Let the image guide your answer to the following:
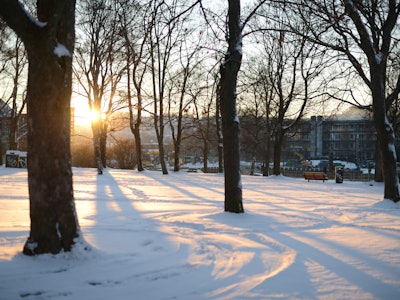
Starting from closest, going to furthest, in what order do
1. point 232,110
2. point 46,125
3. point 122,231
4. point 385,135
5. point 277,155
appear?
1. point 46,125
2. point 122,231
3. point 232,110
4. point 385,135
5. point 277,155

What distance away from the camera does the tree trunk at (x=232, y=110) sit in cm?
805

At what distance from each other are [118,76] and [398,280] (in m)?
24.6

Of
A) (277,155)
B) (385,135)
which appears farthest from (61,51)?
(277,155)

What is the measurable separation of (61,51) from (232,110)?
4639mm

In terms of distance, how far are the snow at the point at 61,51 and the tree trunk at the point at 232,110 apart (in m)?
4.47

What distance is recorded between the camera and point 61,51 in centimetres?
419

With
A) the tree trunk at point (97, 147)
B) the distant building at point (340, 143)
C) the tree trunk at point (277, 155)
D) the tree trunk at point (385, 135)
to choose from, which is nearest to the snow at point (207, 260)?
the tree trunk at point (385, 135)

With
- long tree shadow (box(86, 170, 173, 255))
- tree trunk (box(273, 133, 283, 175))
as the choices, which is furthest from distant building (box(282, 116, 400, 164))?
long tree shadow (box(86, 170, 173, 255))

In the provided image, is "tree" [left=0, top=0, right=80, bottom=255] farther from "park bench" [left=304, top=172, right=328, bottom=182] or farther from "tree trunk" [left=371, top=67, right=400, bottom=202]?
"park bench" [left=304, top=172, right=328, bottom=182]

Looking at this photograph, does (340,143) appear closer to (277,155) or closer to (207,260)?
(277,155)

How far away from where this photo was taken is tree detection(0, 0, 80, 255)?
13.3ft

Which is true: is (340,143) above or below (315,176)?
above

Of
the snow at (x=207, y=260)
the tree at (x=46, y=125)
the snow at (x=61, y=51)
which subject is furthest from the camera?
the snow at (x=61, y=51)

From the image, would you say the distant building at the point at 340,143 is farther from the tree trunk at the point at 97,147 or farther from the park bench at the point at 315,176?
the tree trunk at the point at 97,147
